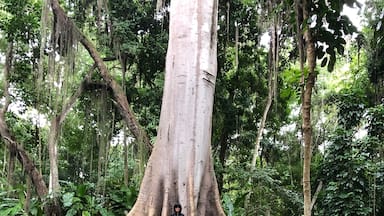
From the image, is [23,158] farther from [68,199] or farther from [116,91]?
[68,199]

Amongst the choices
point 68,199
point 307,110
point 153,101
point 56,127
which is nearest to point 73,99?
point 56,127

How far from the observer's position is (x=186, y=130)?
4.31 meters

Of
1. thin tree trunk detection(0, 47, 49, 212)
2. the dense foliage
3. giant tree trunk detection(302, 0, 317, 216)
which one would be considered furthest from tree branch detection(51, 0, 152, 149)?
giant tree trunk detection(302, 0, 317, 216)

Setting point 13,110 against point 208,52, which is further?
point 13,110

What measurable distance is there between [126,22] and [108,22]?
34 cm

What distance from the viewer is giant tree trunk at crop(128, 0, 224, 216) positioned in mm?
4277

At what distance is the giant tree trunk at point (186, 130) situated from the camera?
14.0ft

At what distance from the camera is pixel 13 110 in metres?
11.9

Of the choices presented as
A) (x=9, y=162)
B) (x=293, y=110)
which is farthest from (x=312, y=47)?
(x=293, y=110)

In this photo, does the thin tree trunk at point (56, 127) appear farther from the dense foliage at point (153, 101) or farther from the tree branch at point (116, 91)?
the tree branch at point (116, 91)

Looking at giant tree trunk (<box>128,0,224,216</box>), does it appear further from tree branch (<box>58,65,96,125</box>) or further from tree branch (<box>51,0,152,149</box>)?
tree branch (<box>58,65,96,125</box>)

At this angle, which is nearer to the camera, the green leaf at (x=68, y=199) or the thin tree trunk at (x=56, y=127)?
the green leaf at (x=68, y=199)

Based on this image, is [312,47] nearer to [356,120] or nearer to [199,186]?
[199,186]

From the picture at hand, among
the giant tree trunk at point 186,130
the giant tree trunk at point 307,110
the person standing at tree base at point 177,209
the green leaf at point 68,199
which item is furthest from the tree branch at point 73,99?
the person standing at tree base at point 177,209
